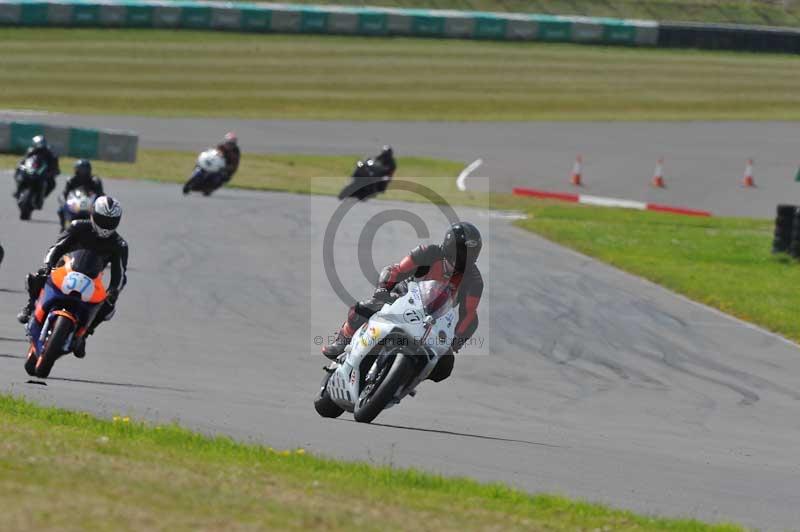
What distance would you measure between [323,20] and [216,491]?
2149 inches

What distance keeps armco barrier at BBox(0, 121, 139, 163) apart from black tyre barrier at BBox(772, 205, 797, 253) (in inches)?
736

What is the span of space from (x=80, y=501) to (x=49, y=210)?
19.4 metres

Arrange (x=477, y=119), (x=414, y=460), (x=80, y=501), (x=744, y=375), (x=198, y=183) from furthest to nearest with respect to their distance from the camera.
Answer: (x=477, y=119) → (x=198, y=183) → (x=744, y=375) → (x=414, y=460) → (x=80, y=501)

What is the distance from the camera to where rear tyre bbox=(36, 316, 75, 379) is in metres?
10.7

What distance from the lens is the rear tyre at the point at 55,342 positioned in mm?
10703

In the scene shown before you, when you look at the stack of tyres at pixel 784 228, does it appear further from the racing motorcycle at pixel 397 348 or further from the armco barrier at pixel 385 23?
the armco barrier at pixel 385 23

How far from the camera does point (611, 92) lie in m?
55.7

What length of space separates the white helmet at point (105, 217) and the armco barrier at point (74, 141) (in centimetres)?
2485

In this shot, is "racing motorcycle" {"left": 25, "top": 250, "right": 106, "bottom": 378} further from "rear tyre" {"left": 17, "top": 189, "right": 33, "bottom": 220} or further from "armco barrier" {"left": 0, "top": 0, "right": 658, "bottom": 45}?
"armco barrier" {"left": 0, "top": 0, "right": 658, "bottom": 45}

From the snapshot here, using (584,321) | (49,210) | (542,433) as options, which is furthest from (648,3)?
(542,433)

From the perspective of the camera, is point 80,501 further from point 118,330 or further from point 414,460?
point 118,330

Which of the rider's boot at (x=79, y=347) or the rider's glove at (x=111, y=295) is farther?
the rider's glove at (x=111, y=295)

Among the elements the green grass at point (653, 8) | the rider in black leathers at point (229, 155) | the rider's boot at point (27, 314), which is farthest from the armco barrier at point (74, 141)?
the green grass at point (653, 8)

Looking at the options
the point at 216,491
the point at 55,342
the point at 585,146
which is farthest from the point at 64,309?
the point at 585,146
